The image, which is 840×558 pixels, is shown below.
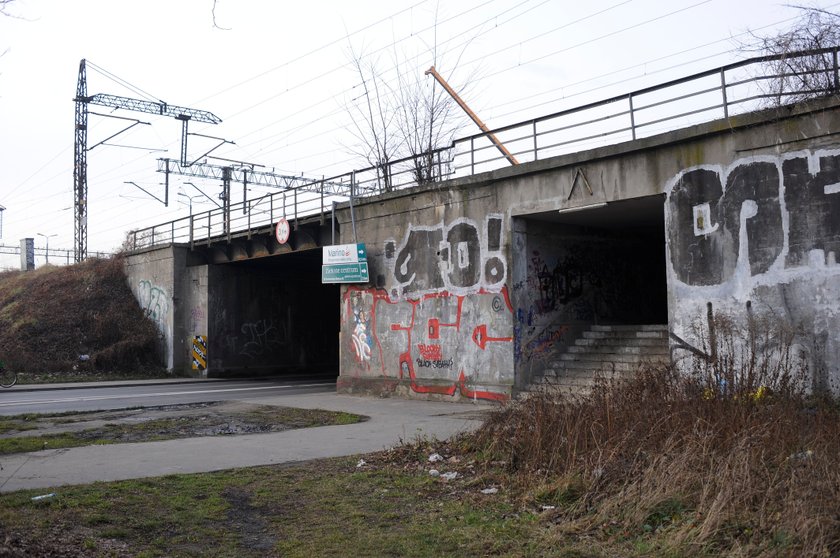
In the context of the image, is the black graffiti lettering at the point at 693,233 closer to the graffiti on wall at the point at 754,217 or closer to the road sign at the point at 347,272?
the graffiti on wall at the point at 754,217

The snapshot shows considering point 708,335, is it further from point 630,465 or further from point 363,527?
point 363,527

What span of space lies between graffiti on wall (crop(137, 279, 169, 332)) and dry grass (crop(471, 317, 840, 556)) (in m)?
26.5

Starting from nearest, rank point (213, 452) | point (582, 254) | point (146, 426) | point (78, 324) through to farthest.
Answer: point (213, 452)
point (146, 426)
point (582, 254)
point (78, 324)

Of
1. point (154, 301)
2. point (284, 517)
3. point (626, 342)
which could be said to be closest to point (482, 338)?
point (626, 342)

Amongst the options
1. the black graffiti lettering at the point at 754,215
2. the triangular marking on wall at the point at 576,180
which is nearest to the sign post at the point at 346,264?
the triangular marking on wall at the point at 576,180

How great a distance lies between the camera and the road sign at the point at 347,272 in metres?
20.3

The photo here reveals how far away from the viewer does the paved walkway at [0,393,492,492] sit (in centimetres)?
853

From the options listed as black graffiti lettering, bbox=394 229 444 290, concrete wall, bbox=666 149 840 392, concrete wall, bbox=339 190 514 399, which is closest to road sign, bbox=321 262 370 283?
concrete wall, bbox=339 190 514 399

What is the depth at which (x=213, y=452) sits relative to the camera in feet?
34.0

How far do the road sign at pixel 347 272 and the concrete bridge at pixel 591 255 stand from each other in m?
0.34

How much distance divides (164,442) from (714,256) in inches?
394

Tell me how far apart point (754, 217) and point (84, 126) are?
122 ft

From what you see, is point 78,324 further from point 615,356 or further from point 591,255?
point 615,356

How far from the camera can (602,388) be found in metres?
9.04
